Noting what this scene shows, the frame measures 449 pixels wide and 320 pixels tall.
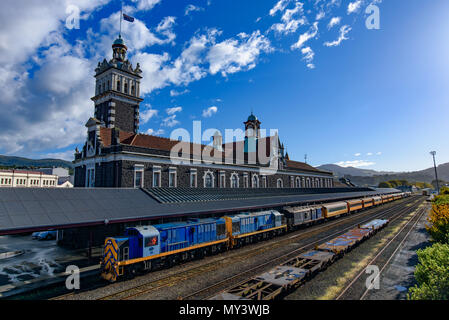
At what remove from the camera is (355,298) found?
12352 millimetres

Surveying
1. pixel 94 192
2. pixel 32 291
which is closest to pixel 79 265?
pixel 32 291

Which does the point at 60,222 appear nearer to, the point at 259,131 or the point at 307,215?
the point at 307,215

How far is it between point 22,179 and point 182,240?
8927cm

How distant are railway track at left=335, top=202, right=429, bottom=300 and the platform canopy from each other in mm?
12974

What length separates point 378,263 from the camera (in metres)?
17.8

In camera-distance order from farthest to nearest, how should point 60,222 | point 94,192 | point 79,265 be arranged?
point 94,192, point 79,265, point 60,222

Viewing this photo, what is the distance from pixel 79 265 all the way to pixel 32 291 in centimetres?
468

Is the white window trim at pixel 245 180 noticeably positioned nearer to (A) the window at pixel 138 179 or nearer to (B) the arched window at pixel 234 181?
(B) the arched window at pixel 234 181

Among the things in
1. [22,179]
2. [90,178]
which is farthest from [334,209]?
[22,179]

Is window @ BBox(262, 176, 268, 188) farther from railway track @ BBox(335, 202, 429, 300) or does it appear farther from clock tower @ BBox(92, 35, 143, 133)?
clock tower @ BBox(92, 35, 143, 133)

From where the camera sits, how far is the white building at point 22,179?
74.0 m

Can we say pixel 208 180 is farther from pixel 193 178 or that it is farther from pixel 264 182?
pixel 264 182

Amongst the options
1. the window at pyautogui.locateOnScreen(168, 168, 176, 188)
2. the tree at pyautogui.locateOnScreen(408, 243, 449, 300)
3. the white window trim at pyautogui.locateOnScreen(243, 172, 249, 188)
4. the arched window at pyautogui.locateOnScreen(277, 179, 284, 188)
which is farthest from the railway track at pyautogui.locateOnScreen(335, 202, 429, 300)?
the arched window at pyautogui.locateOnScreen(277, 179, 284, 188)

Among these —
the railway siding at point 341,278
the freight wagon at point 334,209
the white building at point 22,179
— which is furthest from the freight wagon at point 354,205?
the white building at point 22,179
